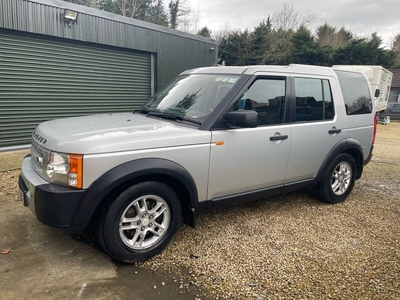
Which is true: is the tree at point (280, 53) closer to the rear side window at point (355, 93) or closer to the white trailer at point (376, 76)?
the white trailer at point (376, 76)

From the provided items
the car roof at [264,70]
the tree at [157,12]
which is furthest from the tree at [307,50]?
the car roof at [264,70]

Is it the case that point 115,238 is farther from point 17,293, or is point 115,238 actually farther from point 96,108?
point 96,108

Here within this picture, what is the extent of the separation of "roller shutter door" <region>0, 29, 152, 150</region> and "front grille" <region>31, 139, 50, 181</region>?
17.8 feet

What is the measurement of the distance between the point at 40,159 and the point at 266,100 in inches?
98.2

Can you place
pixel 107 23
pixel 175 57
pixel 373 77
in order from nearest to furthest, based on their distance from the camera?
1. pixel 107 23
2. pixel 175 57
3. pixel 373 77

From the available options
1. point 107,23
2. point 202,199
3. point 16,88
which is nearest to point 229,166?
point 202,199

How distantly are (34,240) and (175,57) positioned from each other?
864 cm

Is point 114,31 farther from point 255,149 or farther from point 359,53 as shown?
point 359,53

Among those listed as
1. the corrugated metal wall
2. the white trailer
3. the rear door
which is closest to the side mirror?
the rear door

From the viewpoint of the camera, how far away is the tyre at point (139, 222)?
2.67 meters

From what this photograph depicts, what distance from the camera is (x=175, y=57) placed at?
35.1 ft

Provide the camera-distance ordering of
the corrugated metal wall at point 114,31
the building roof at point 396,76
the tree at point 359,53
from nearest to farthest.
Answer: the corrugated metal wall at point 114,31 → the tree at point 359,53 → the building roof at point 396,76

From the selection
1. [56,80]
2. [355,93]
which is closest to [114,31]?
[56,80]

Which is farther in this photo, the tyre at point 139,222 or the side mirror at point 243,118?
the side mirror at point 243,118
